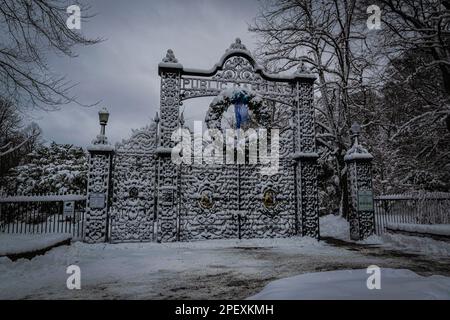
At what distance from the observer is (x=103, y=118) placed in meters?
10.4

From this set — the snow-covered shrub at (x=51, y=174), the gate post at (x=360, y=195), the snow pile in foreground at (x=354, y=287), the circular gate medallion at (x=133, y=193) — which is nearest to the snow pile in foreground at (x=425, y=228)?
the gate post at (x=360, y=195)

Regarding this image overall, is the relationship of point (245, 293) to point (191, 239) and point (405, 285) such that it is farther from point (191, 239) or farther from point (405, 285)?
point (191, 239)

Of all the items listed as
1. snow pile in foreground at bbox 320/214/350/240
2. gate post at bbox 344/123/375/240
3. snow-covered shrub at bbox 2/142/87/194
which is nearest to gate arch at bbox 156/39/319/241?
gate post at bbox 344/123/375/240

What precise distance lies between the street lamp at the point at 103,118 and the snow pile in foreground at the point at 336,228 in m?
9.90

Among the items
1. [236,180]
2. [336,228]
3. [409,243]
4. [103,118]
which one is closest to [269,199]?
[236,180]

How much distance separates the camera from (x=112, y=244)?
9641 millimetres

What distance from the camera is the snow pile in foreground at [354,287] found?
347cm

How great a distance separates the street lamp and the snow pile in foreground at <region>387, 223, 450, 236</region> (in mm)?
10296

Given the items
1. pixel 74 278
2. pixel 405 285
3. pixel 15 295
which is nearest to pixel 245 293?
pixel 405 285

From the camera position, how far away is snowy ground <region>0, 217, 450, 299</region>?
4.64 meters

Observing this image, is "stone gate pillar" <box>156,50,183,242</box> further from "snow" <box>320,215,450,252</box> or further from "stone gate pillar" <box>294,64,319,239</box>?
"snow" <box>320,215,450,252</box>

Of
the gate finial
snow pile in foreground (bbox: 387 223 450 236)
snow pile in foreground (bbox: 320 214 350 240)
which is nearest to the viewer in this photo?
snow pile in foreground (bbox: 387 223 450 236)

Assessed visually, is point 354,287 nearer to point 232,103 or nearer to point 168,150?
point 168,150

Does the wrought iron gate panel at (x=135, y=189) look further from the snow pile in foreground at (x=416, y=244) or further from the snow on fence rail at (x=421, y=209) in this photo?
the snow on fence rail at (x=421, y=209)
